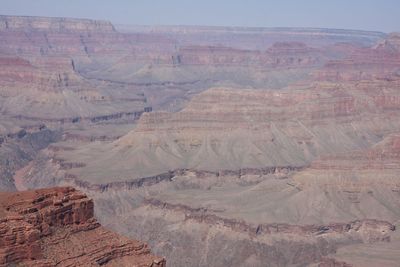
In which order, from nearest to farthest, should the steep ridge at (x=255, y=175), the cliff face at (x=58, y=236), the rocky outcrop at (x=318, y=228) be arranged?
the cliff face at (x=58, y=236)
the rocky outcrop at (x=318, y=228)
the steep ridge at (x=255, y=175)

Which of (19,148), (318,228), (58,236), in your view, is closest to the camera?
(58,236)

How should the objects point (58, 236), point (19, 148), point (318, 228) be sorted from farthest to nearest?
point (19, 148) → point (318, 228) → point (58, 236)

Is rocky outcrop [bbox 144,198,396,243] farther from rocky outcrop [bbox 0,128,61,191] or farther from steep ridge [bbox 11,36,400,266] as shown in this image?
rocky outcrop [bbox 0,128,61,191]

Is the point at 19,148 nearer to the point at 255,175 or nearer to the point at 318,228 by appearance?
the point at 255,175

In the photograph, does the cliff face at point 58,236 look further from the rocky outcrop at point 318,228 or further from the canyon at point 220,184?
the rocky outcrop at point 318,228

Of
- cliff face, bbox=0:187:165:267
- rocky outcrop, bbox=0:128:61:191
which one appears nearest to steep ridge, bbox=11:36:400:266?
rocky outcrop, bbox=0:128:61:191

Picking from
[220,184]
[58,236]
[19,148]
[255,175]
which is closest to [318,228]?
[220,184]

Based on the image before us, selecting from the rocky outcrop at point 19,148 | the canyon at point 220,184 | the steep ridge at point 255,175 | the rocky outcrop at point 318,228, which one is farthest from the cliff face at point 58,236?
the rocky outcrop at point 19,148

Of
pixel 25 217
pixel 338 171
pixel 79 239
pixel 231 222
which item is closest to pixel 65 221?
pixel 79 239
